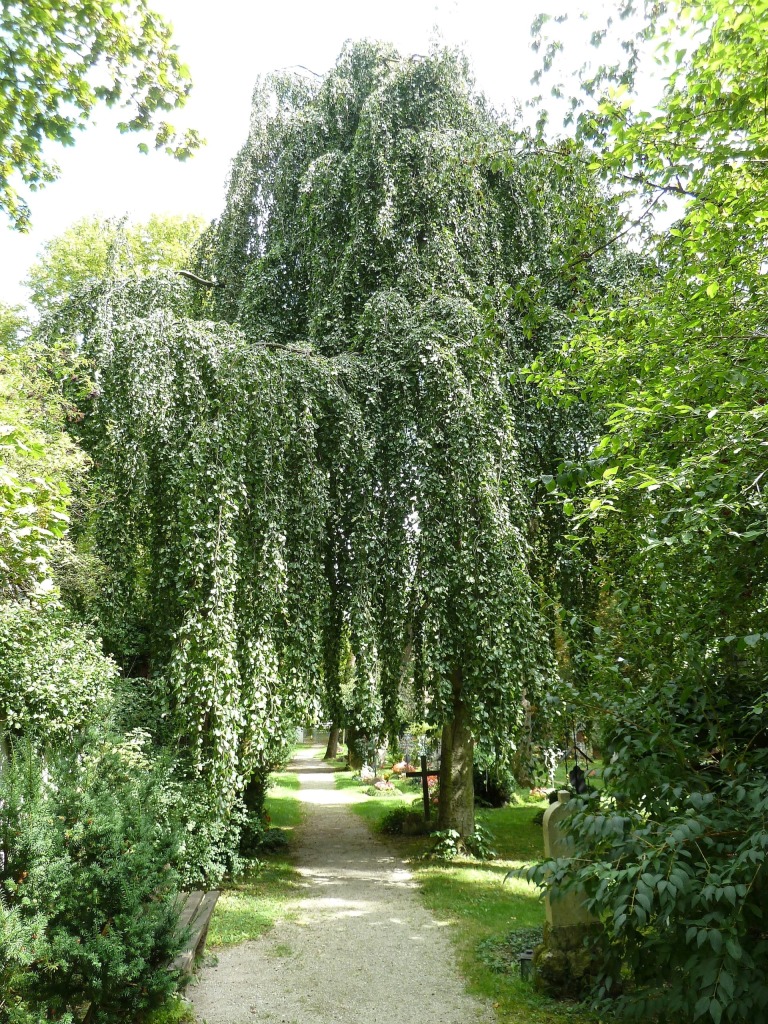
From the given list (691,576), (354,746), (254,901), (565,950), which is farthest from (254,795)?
(691,576)

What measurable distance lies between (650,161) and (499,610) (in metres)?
4.05

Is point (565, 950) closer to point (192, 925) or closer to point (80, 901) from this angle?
point (192, 925)

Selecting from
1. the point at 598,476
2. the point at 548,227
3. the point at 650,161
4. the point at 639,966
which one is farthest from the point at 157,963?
the point at 548,227

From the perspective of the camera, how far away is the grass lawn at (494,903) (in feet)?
14.1

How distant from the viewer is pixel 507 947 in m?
5.32

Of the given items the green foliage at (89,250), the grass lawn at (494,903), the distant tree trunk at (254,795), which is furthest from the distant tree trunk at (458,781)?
the green foliage at (89,250)

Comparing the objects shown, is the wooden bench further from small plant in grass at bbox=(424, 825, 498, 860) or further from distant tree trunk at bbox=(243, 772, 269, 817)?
small plant in grass at bbox=(424, 825, 498, 860)

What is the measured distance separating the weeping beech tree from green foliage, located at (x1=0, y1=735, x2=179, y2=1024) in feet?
5.78

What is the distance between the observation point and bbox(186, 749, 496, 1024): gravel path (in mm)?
4395

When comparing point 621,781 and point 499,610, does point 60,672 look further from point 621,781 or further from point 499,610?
point 621,781

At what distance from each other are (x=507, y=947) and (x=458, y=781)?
2.87 meters

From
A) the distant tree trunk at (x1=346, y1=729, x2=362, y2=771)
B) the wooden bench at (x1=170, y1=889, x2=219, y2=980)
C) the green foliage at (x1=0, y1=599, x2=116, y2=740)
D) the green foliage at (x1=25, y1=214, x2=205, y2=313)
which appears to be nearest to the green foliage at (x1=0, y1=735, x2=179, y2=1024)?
the wooden bench at (x1=170, y1=889, x2=219, y2=980)

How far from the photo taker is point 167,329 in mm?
6809

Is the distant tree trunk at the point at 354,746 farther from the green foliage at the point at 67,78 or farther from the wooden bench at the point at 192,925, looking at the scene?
the green foliage at the point at 67,78
